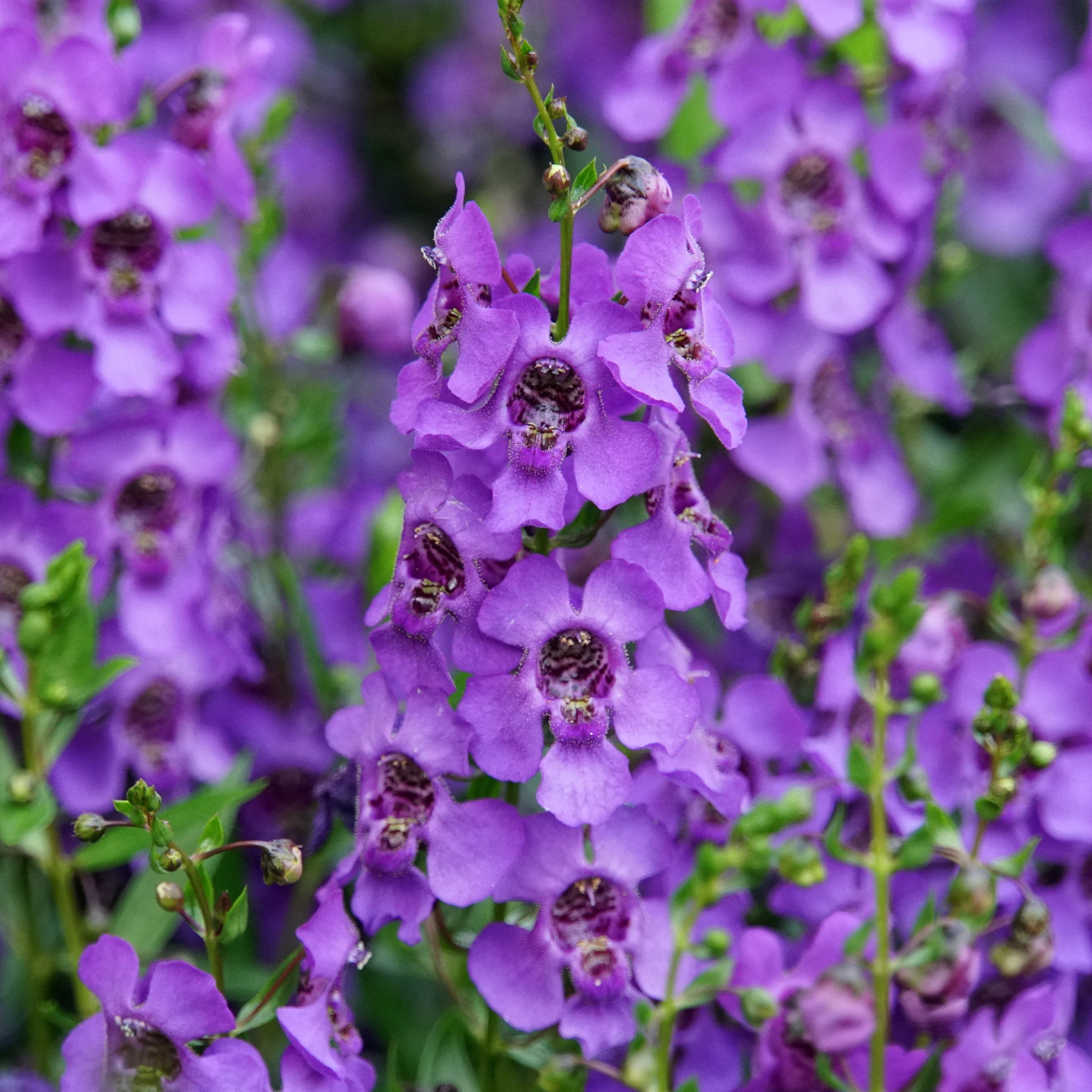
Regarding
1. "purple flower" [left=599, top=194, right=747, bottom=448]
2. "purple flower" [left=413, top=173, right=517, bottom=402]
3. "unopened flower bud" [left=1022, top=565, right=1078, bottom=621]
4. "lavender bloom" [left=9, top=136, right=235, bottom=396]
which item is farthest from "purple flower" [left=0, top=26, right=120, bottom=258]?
A: "unopened flower bud" [left=1022, top=565, right=1078, bottom=621]

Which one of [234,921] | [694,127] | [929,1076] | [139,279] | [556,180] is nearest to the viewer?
[556,180]

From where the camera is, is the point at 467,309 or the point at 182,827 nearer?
the point at 467,309

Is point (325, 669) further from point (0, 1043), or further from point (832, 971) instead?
point (832, 971)

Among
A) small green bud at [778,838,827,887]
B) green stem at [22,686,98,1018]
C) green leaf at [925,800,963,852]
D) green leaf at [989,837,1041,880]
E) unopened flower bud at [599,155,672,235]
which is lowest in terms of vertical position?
green stem at [22,686,98,1018]

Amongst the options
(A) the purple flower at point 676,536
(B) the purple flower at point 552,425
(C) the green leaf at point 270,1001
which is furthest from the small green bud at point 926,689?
(C) the green leaf at point 270,1001

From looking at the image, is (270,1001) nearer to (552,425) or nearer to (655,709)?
(655,709)

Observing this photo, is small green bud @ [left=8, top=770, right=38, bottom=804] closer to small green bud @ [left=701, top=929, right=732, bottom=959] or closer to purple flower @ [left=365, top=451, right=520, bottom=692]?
purple flower @ [left=365, top=451, right=520, bottom=692]

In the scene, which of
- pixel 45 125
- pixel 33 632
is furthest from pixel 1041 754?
pixel 45 125
